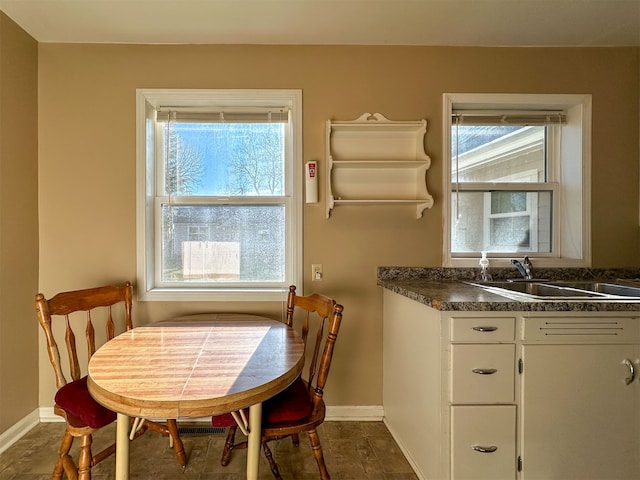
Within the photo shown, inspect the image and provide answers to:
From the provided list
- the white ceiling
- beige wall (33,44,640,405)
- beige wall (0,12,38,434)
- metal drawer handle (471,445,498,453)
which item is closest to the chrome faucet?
beige wall (33,44,640,405)

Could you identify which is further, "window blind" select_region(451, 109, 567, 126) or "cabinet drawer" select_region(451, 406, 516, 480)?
"window blind" select_region(451, 109, 567, 126)

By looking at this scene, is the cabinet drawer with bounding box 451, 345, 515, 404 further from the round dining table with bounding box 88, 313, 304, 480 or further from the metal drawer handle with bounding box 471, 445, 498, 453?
the round dining table with bounding box 88, 313, 304, 480

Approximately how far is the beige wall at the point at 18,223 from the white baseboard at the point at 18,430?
0.09ft

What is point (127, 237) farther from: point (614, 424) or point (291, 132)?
point (614, 424)

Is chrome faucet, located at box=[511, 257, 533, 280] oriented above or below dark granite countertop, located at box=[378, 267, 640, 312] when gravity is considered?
above

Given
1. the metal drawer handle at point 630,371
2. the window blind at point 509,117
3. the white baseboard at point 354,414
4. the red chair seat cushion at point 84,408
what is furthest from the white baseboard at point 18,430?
the window blind at point 509,117

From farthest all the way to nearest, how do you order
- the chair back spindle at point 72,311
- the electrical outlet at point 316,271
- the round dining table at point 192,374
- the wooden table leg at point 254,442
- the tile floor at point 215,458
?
the electrical outlet at point 316,271
the tile floor at point 215,458
the chair back spindle at point 72,311
the wooden table leg at point 254,442
the round dining table at point 192,374

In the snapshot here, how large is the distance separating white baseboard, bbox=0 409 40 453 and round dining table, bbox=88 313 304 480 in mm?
1054

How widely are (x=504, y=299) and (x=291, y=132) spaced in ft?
4.95

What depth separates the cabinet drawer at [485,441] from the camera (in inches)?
52.2

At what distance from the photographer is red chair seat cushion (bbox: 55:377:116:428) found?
4.29 ft

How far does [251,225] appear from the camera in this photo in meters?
2.17

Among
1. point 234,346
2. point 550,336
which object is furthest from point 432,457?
point 234,346

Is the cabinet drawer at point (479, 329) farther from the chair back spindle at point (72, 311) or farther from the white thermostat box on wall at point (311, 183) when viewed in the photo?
the chair back spindle at point (72, 311)
